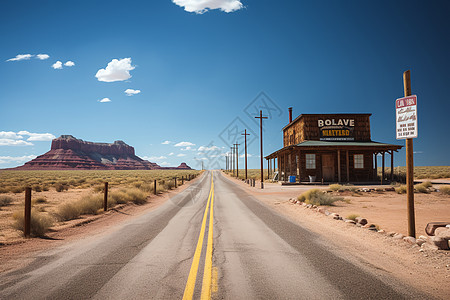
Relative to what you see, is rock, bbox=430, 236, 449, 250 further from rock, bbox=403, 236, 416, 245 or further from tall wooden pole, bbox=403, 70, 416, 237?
tall wooden pole, bbox=403, 70, 416, 237

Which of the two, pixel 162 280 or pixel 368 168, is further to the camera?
pixel 368 168

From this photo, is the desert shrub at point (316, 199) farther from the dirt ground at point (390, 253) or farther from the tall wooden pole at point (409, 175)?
the tall wooden pole at point (409, 175)

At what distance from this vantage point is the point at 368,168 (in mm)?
30781

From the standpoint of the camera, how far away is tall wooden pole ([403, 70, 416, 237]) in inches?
262

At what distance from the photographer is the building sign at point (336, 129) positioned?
32719mm

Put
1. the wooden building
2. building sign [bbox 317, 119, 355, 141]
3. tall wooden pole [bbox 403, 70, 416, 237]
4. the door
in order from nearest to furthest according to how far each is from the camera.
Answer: tall wooden pole [bbox 403, 70, 416, 237] → the wooden building → the door → building sign [bbox 317, 119, 355, 141]

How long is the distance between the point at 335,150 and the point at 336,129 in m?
3.67

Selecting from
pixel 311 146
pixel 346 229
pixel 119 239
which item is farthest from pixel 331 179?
pixel 119 239

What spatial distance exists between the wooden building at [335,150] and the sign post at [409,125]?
21.4 m

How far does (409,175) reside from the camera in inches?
266

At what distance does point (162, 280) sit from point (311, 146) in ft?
86.6

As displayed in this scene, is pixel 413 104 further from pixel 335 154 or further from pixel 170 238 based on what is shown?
pixel 335 154

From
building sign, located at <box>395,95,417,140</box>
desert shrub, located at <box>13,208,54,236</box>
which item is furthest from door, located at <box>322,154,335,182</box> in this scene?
desert shrub, located at <box>13,208,54,236</box>

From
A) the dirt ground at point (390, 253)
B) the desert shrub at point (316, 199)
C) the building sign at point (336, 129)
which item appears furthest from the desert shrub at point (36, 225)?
the building sign at point (336, 129)
